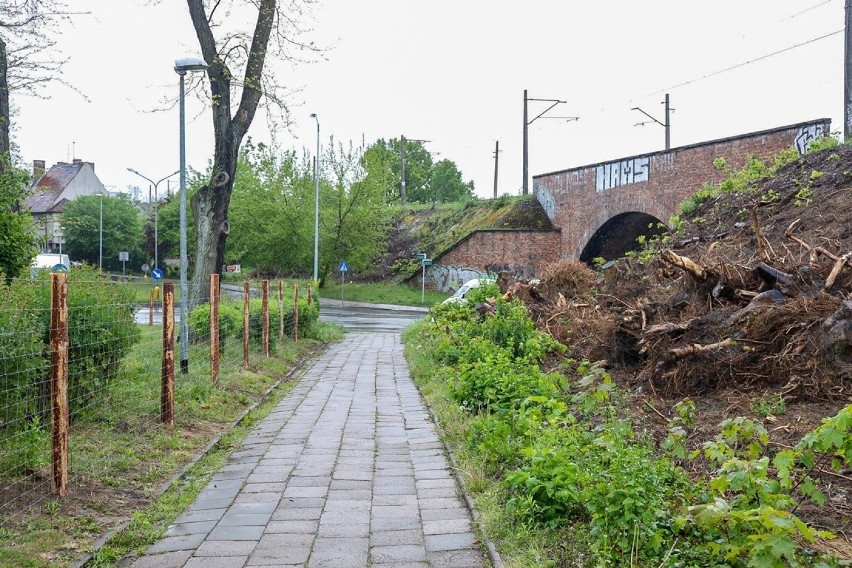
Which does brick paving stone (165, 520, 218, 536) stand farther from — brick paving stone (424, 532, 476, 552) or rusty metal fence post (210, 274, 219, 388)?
rusty metal fence post (210, 274, 219, 388)

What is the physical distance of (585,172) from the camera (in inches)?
1304

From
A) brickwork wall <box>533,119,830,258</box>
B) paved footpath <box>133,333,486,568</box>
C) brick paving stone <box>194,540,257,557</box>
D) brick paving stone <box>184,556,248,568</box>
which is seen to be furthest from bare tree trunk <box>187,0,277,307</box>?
brickwork wall <box>533,119,830,258</box>

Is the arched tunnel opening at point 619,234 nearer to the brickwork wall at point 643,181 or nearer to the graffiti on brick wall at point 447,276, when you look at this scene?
the brickwork wall at point 643,181

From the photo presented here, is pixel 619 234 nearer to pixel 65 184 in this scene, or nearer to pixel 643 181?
pixel 643 181

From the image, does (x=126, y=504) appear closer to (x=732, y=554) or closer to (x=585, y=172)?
(x=732, y=554)

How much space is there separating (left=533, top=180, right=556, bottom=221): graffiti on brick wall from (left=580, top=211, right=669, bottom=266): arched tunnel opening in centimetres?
321

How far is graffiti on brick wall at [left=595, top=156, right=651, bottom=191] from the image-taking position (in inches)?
1105

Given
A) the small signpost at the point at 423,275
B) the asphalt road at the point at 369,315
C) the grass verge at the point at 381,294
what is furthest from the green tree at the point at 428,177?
the asphalt road at the point at 369,315

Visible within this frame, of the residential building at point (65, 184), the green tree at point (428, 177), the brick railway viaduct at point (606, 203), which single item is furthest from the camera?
the green tree at point (428, 177)

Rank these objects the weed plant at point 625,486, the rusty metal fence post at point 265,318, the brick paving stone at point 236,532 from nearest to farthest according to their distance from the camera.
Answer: the weed plant at point 625,486 < the brick paving stone at point 236,532 < the rusty metal fence post at point 265,318

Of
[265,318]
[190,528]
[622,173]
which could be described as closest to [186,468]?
[190,528]

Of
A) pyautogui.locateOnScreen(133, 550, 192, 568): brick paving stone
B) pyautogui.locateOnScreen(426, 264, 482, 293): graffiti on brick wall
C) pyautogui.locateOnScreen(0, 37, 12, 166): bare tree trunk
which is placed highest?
pyautogui.locateOnScreen(0, 37, 12, 166): bare tree trunk

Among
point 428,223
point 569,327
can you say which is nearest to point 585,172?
point 428,223

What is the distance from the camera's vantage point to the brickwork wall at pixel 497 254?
38188 mm
